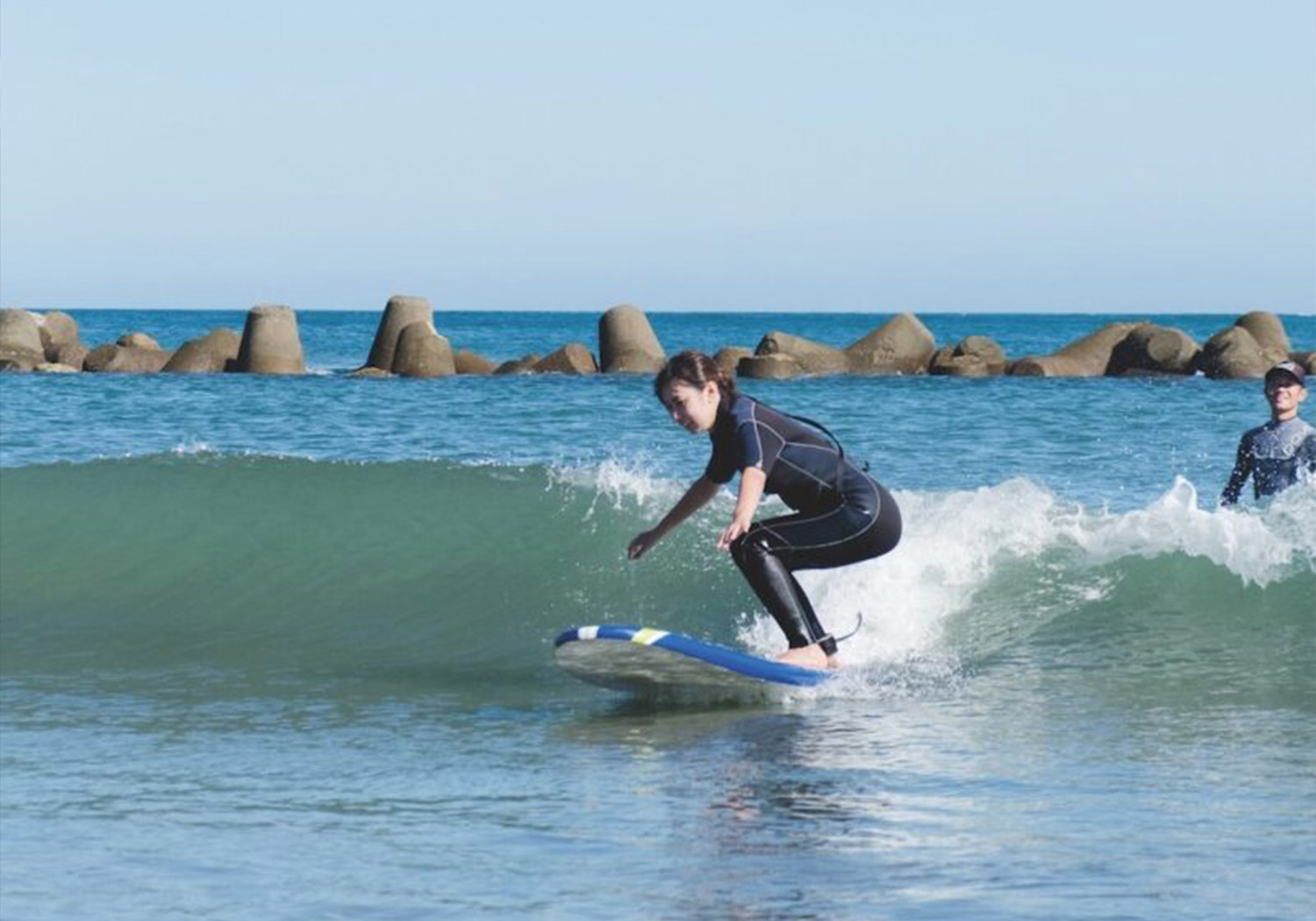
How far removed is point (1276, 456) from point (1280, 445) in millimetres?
67

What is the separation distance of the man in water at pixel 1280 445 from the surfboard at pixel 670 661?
3.35 m

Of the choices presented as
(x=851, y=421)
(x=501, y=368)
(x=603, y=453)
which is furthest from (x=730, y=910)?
(x=501, y=368)

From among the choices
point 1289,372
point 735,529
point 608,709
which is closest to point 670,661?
point 608,709

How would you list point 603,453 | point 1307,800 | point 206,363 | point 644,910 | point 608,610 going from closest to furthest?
point 644,910 < point 1307,800 < point 608,610 < point 603,453 < point 206,363

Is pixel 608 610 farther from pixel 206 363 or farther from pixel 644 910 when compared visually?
pixel 206 363

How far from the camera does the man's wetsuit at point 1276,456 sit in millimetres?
10938

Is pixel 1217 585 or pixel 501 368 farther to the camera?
pixel 501 368

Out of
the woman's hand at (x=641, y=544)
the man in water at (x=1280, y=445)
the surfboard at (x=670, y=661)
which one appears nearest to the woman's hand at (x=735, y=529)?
the woman's hand at (x=641, y=544)

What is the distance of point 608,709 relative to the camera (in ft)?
30.6

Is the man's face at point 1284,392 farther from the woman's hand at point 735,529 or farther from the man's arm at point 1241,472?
the woman's hand at point 735,529

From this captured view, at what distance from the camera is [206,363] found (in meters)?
45.8

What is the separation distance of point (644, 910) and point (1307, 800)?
268 cm

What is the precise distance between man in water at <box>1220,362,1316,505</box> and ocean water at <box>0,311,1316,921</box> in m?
0.31

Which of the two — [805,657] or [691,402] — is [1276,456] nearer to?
[805,657]
